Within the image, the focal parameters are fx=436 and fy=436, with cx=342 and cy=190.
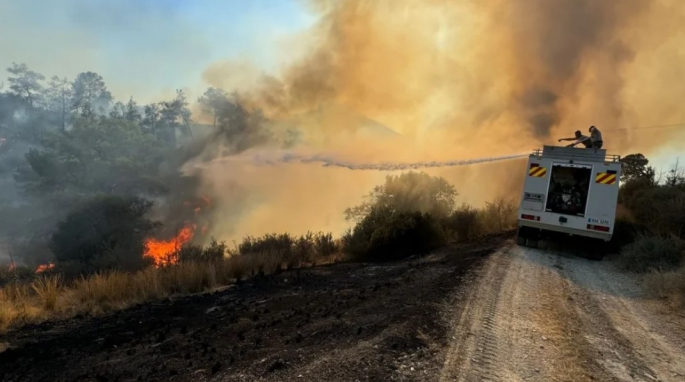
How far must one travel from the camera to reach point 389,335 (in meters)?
5.15

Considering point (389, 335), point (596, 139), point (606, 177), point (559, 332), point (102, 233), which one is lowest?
point (102, 233)

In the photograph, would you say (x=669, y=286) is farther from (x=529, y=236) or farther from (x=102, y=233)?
(x=102, y=233)

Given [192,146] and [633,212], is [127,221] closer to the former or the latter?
[192,146]

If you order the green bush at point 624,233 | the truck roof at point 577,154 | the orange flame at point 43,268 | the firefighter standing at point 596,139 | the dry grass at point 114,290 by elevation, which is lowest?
the orange flame at point 43,268

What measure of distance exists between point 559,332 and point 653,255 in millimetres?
7002

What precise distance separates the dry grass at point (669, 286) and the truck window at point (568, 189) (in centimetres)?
414

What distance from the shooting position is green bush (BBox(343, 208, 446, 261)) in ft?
47.8

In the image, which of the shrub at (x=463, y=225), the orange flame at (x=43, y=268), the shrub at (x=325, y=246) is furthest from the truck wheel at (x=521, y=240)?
the orange flame at (x=43, y=268)

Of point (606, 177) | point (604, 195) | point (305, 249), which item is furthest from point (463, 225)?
point (305, 249)

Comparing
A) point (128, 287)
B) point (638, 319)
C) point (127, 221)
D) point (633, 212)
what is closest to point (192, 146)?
point (127, 221)

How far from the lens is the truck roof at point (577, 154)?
12.7 metres

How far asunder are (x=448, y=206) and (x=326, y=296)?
18160mm

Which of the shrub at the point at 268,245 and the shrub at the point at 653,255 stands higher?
the shrub at the point at 653,255

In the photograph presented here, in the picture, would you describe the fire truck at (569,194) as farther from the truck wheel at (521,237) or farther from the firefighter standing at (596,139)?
the firefighter standing at (596,139)
